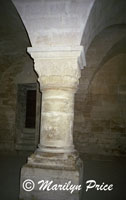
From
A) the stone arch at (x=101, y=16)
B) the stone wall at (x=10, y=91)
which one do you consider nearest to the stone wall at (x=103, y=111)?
the stone wall at (x=10, y=91)

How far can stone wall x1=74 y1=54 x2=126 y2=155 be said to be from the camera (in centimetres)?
630

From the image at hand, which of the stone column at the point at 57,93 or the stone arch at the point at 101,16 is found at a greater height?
the stone arch at the point at 101,16

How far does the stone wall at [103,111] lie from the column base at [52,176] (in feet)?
12.7

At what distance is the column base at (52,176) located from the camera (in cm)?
243

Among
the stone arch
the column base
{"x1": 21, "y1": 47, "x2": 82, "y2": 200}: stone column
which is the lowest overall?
the column base

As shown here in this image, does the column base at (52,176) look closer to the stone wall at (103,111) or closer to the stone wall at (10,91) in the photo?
the stone wall at (103,111)

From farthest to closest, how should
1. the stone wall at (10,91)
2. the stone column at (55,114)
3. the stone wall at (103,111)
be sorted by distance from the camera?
the stone wall at (10,91) < the stone wall at (103,111) < the stone column at (55,114)

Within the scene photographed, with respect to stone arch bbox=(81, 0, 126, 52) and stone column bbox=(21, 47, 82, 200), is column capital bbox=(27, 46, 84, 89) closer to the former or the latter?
stone column bbox=(21, 47, 82, 200)

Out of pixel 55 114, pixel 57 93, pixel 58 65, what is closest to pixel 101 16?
pixel 58 65

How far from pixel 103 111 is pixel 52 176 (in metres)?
4.27

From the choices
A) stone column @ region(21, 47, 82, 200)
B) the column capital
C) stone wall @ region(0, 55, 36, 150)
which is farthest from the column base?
stone wall @ region(0, 55, 36, 150)

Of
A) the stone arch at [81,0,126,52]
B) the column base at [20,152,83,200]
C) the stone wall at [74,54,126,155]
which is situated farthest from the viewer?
the stone wall at [74,54,126,155]

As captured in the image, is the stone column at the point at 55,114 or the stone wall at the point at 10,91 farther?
the stone wall at the point at 10,91

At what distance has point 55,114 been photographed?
2.66 meters
